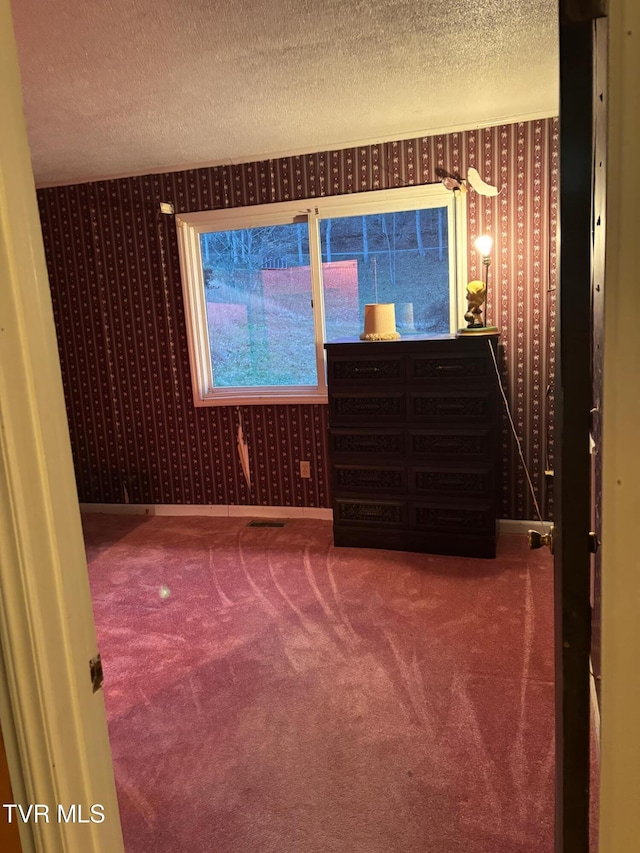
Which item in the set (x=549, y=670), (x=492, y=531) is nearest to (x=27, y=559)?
(x=549, y=670)

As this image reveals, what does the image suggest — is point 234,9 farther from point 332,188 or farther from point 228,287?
point 228,287

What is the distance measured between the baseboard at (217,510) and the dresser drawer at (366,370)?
3.49 feet

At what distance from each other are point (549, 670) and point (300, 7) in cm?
249

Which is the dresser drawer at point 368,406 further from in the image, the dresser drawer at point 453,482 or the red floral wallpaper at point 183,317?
the red floral wallpaper at point 183,317

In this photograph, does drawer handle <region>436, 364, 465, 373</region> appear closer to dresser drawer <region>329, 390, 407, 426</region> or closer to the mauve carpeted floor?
dresser drawer <region>329, 390, 407, 426</region>

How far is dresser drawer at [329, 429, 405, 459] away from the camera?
3338 mm

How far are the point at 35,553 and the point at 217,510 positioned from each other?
11.7 feet

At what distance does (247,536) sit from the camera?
384 cm

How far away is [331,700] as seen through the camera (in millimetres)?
2160

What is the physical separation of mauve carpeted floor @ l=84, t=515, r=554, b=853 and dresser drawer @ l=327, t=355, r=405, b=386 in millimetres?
1006

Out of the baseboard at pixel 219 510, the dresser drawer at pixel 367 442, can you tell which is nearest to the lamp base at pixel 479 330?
the dresser drawer at pixel 367 442

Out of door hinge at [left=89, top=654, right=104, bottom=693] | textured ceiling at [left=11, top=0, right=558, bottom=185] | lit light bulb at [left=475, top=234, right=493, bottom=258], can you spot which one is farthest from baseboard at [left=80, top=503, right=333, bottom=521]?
door hinge at [left=89, top=654, right=104, bottom=693]

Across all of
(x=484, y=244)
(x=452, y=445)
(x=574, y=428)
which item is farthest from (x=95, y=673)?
(x=484, y=244)

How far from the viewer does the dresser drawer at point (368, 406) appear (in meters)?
3.30
